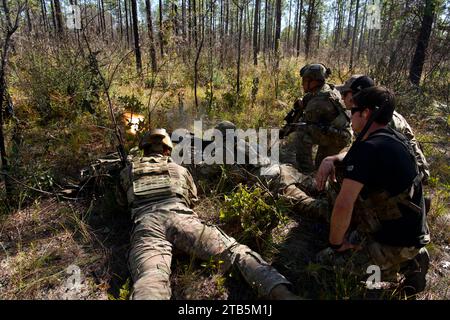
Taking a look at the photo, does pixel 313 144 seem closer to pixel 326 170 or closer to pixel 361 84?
pixel 361 84

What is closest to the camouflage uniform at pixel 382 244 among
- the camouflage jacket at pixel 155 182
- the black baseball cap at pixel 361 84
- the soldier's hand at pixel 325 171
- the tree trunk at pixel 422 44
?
the soldier's hand at pixel 325 171

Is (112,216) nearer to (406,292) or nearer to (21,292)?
(21,292)

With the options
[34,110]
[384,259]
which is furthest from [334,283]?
[34,110]

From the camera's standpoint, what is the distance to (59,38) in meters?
5.36

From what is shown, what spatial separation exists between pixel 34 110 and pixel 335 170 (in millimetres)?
4229

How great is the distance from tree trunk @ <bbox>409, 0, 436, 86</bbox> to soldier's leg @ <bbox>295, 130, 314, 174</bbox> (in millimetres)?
5829

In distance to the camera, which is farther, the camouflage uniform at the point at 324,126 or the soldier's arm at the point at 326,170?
the camouflage uniform at the point at 324,126

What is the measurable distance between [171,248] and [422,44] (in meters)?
8.95

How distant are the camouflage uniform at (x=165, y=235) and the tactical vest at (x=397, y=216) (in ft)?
2.32

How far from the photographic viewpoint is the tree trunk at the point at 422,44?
7.80m

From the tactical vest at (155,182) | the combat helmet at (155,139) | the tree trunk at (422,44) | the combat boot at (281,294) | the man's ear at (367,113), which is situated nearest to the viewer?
the combat boot at (281,294)

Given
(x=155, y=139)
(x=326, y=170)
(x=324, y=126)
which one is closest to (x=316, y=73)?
→ (x=324, y=126)

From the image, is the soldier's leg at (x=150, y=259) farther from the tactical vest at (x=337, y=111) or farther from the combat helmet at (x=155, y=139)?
the tactical vest at (x=337, y=111)

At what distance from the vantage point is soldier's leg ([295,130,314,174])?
400 cm
